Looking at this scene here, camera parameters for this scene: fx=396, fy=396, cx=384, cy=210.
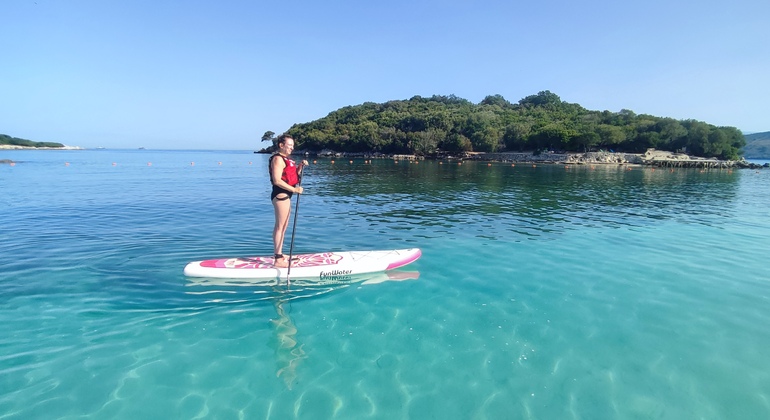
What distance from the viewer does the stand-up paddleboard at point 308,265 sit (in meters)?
9.94

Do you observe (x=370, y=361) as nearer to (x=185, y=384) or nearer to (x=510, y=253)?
(x=185, y=384)

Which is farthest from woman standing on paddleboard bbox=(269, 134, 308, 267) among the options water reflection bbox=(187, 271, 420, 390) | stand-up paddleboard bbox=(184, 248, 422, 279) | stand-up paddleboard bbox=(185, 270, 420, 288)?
water reflection bbox=(187, 271, 420, 390)

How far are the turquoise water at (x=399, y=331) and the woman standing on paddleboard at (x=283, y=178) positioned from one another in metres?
1.79

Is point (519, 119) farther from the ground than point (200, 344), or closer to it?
farther from the ground

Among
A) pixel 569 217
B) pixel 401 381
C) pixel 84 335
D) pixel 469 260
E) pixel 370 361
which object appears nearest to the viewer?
pixel 401 381

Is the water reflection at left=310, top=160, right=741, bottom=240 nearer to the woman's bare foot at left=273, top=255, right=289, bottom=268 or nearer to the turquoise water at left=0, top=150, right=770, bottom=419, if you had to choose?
the turquoise water at left=0, top=150, right=770, bottom=419

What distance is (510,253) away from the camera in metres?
13.3

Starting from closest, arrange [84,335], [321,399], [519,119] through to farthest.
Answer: [321,399] → [84,335] → [519,119]

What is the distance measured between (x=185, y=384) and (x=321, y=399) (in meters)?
2.11

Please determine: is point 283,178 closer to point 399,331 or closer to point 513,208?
point 399,331

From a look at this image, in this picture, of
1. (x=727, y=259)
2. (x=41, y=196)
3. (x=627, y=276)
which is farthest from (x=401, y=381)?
(x=41, y=196)

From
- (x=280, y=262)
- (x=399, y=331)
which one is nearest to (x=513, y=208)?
(x=280, y=262)

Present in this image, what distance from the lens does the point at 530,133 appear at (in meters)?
114

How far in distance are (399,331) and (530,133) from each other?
11689cm
